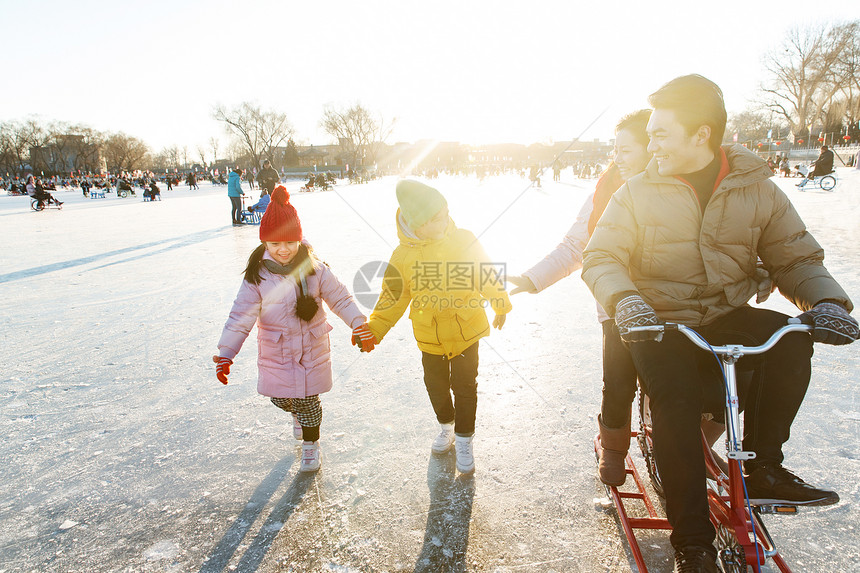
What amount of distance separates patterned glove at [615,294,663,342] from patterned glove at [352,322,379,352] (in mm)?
1160

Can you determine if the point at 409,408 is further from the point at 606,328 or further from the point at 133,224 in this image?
the point at 133,224

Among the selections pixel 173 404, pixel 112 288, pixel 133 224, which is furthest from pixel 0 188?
pixel 173 404

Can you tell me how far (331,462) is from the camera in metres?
2.49

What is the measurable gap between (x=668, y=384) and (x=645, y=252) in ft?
1.89

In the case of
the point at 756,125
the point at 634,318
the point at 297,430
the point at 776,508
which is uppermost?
the point at 756,125

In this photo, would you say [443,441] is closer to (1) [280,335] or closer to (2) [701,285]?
(1) [280,335]

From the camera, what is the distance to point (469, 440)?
240cm

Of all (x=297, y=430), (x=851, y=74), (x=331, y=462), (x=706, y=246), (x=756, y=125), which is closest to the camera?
(x=706, y=246)

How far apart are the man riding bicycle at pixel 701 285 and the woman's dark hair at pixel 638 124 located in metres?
0.41

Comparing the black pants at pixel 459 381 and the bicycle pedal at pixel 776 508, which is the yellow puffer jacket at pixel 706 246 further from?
the black pants at pixel 459 381

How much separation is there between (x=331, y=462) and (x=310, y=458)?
5.0 inches

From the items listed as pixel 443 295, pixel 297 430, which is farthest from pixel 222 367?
pixel 443 295

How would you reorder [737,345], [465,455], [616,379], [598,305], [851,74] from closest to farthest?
[737,345]
[616,379]
[598,305]
[465,455]
[851,74]

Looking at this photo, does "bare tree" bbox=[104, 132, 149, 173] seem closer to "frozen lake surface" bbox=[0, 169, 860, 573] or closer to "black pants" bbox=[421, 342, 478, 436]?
"frozen lake surface" bbox=[0, 169, 860, 573]
